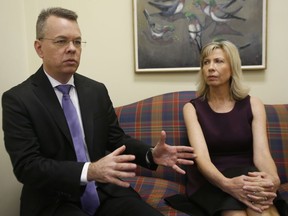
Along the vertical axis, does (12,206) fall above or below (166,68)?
below

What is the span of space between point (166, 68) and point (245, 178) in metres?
1.07

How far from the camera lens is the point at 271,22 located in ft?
7.04

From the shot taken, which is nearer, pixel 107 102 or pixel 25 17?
pixel 107 102

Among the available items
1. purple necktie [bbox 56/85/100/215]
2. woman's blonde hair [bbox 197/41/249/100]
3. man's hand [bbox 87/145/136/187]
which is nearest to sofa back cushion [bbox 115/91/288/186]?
Answer: woman's blonde hair [bbox 197/41/249/100]

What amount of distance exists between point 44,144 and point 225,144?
1001mm

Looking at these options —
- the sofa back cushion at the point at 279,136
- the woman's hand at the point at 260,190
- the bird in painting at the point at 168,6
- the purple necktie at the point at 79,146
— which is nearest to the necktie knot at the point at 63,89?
the purple necktie at the point at 79,146

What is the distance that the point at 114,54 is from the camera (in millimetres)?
2363

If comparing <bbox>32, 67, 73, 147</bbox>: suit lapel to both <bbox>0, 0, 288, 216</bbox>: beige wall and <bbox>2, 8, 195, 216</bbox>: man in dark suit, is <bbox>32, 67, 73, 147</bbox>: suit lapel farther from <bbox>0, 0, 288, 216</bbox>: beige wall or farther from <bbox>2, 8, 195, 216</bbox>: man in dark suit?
<bbox>0, 0, 288, 216</bbox>: beige wall

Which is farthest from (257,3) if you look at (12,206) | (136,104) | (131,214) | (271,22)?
(12,206)

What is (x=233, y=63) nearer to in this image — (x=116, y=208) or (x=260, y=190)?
(x=260, y=190)

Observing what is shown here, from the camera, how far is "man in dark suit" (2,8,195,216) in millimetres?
1232

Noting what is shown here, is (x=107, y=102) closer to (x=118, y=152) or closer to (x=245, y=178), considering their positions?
(x=118, y=152)

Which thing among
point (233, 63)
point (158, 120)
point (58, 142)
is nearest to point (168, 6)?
point (233, 63)

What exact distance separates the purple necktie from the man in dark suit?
Answer: 2 cm
